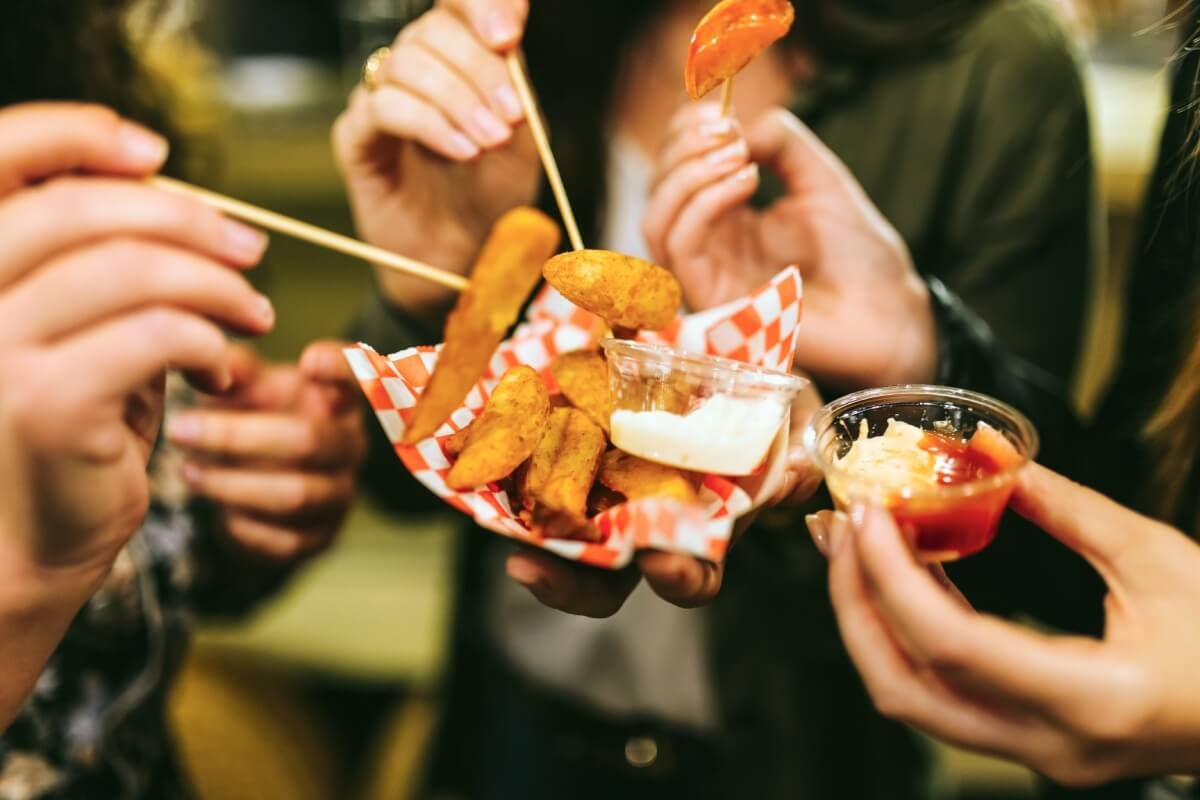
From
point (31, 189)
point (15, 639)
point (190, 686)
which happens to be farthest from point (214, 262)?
point (190, 686)

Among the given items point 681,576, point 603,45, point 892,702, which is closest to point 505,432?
point 681,576

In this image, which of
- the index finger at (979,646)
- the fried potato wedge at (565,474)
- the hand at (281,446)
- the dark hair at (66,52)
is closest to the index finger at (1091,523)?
the index finger at (979,646)

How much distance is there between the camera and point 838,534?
818 mm

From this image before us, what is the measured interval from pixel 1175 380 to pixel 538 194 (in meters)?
0.97

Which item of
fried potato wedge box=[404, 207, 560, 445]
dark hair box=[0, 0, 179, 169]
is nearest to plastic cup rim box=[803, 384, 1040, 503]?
fried potato wedge box=[404, 207, 560, 445]

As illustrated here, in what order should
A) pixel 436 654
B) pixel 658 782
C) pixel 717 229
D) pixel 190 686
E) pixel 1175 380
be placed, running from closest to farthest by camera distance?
pixel 1175 380 → pixel 717 229 → pixel 658 782 → pixel 190 686 → pixel 436 654

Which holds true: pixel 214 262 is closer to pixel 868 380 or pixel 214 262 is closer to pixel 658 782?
pixel 868 380

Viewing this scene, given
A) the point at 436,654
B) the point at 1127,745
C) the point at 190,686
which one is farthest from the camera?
the point at 436,654

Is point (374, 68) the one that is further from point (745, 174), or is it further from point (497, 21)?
point (745, 174)

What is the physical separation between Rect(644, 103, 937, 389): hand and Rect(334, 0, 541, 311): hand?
26 cm

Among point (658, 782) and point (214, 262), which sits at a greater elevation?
point (214, 262)

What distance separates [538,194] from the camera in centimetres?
148

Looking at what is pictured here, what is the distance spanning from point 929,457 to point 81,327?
81cm

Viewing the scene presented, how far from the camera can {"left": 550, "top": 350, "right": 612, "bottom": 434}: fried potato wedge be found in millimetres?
1070
